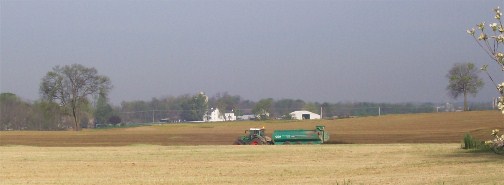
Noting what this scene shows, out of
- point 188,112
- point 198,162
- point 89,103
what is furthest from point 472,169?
point 188,112

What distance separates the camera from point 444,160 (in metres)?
28.3

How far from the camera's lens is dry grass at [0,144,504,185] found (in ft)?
71.8

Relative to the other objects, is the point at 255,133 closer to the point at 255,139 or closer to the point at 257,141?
the point at 255,139

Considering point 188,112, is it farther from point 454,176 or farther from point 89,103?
point 454,176

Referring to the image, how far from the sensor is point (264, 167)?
26828 millimetres

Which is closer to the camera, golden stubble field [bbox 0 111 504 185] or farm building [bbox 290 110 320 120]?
golden stubble field [bbox 0 111 504 185]

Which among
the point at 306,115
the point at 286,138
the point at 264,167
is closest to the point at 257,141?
the point at 286,138

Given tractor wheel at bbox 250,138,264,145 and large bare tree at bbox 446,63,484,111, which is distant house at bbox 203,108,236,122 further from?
tractor wheel at bbox 250,138,264,145

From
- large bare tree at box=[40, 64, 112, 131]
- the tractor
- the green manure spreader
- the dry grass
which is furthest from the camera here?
large bare tree at box=[40, 64, 112, 131]

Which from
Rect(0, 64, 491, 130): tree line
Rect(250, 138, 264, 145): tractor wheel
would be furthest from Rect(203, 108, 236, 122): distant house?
Rect(250, 138, 264, 145): tractor wheel

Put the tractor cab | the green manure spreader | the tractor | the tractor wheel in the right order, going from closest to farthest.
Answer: the tractor wheel → the tractor → the green manure spreader → the tractor cab

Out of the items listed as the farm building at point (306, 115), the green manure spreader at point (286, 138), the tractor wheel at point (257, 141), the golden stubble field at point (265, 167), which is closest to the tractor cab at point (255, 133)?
the green manure spreader at point (286, 138)

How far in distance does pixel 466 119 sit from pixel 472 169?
52.8m

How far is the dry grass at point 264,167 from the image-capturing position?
71.8ft
